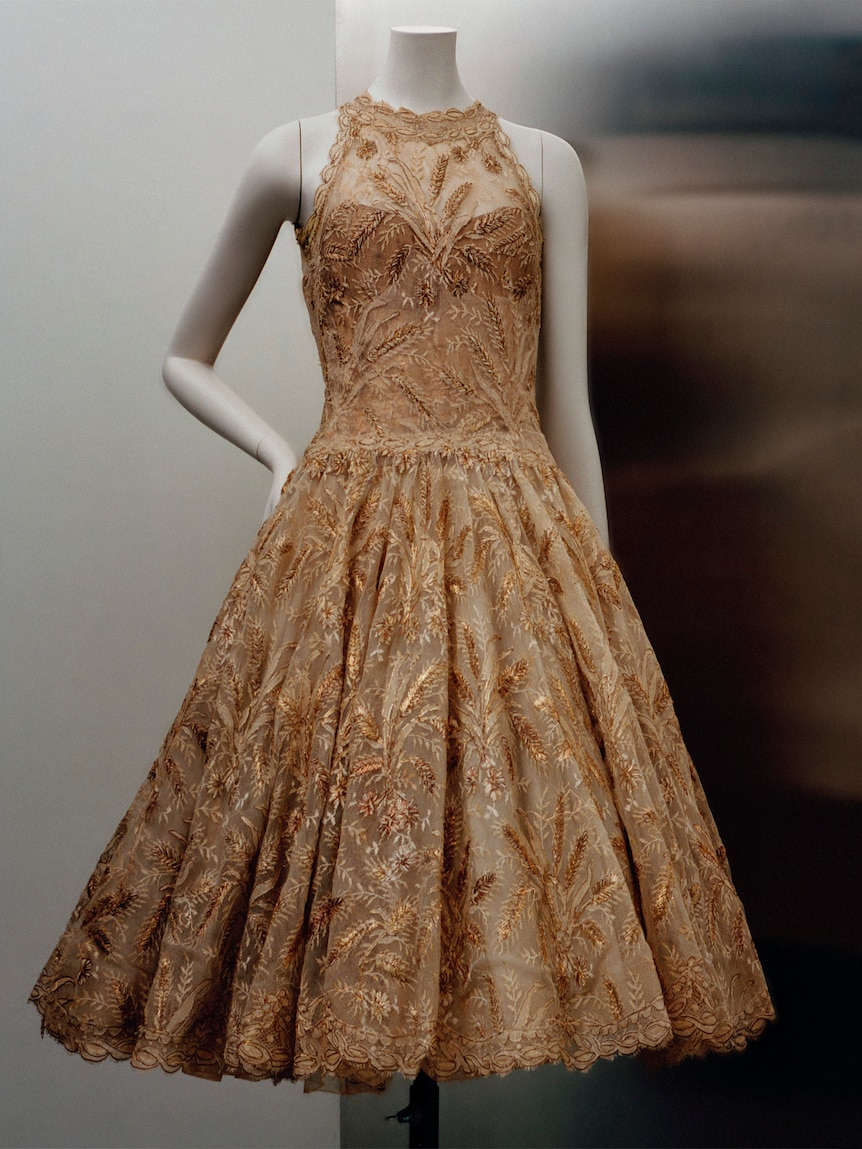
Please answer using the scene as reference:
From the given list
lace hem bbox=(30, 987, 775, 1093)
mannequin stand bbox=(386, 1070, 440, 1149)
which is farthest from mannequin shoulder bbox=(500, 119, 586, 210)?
mannequin stand bbox=(386, 1070, 440, 1149)

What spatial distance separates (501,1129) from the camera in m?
2.34

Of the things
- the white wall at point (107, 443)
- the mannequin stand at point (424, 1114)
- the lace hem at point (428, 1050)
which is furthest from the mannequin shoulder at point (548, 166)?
the mannequin stand at point (424, 1114)

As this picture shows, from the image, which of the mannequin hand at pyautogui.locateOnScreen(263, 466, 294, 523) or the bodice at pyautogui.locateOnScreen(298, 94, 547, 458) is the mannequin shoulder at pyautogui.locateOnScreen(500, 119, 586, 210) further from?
the mannequin hand at pyautogui.locateOnScreen(263, 466, 294, 523)

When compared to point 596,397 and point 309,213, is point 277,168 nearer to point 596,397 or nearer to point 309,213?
point 309,213

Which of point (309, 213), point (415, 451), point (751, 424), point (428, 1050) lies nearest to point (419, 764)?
point (428, 1050)

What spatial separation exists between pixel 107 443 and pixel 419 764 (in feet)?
4.21

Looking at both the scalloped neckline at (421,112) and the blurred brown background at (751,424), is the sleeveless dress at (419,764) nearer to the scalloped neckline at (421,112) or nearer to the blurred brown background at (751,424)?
the scalloped neckline at (421,112)

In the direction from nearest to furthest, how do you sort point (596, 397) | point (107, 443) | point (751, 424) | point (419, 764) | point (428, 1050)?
1. point (428, 1050)
2. point (419, 764)
3. point (751, 424)
4. point (596, 397)
5. point (107, 443)

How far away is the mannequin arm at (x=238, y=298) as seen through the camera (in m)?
1.66

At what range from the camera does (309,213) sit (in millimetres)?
1656

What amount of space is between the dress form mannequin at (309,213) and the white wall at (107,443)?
25.7 inches

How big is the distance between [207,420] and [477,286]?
41 centimetres

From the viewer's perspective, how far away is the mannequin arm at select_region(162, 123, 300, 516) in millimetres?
1661

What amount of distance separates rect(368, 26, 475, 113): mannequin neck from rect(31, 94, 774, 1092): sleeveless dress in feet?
0.11
